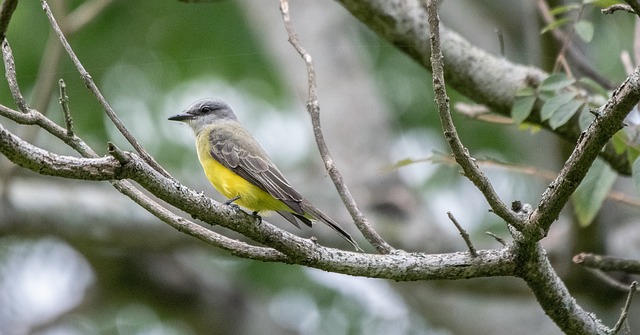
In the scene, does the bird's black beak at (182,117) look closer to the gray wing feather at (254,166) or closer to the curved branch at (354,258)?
the gray wing feather at (254,166)

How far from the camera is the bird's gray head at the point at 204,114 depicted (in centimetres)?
565

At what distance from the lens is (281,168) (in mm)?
10328

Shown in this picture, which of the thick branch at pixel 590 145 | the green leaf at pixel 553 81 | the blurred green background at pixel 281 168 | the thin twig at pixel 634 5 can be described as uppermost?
the blurred green background at pixel 281 168

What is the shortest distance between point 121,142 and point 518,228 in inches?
259

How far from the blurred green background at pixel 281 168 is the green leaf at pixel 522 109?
A: 115 inches

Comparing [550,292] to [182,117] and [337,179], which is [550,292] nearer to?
[337,179]

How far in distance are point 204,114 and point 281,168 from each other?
15.1 feet

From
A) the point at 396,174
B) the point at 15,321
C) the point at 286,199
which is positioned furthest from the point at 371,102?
the point at 286,199

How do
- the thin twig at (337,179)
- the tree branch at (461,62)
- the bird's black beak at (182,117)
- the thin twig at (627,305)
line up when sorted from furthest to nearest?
the bird's black beak at (182,117)
the tree branch at (461,62)
the thin twig at (337,179)
the thin twig at (627,305)

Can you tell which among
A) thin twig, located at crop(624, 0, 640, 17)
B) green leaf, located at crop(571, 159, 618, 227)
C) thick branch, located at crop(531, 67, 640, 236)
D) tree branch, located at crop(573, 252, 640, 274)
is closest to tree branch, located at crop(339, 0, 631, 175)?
green leaf, located at crop(571, 159, 618, 227)

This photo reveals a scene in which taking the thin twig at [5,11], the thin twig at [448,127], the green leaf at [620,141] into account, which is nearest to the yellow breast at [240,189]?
the green leaf at [620,141]

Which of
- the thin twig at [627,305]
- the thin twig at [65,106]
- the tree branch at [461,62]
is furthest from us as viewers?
the tree branch at [461,62]

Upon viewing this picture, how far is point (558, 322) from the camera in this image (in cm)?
319

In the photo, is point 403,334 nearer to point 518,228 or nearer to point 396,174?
point 396,174
